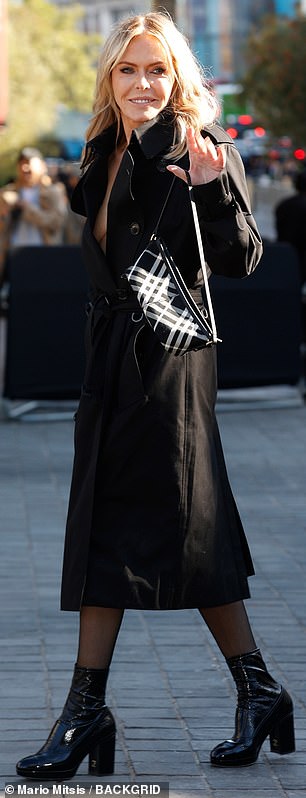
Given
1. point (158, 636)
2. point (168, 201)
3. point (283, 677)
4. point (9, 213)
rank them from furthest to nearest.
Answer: point (9, 213), point (158, 636), point (283, 677), point (168, 201)

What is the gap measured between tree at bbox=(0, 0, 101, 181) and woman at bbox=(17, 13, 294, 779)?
4873cm

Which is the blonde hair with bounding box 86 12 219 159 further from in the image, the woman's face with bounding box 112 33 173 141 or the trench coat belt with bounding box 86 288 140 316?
the trench coat belt with bounding box 86 288 140 316

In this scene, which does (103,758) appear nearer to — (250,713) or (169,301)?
(250,713)

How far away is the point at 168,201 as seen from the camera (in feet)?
13.2

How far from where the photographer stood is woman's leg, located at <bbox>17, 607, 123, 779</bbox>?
4066 millimetres

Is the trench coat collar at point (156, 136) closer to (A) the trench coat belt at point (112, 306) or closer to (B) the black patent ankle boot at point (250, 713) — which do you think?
(A) the trench coat belt at point (112, 306)

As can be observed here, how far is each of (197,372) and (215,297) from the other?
706cm

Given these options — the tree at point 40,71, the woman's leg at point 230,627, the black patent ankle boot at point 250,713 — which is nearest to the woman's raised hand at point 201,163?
the woman's leg at point 230,627

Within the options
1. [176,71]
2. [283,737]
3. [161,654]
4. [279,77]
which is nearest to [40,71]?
[279,77]

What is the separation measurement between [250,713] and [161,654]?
1.25 m

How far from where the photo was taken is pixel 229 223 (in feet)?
12.9

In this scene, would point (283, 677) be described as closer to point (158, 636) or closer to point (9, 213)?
point (158, 636)

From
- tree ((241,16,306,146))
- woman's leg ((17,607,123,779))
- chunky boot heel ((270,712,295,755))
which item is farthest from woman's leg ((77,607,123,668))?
tree ((241,16,306,146))

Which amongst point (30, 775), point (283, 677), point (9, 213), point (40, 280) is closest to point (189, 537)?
point (30, 775)
